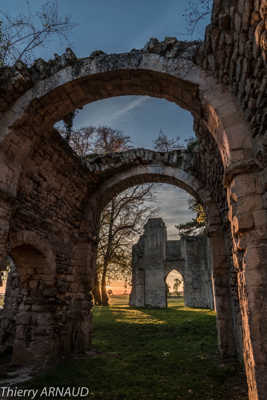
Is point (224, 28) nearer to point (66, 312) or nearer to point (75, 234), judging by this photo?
point (75, 234)

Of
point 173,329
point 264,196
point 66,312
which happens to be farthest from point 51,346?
point 264,196

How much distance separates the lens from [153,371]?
4.52 meters

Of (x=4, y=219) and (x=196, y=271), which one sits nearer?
(x=4, y=219)

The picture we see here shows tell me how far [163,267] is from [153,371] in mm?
17674

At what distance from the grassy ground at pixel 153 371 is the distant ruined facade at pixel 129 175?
1.98 feet

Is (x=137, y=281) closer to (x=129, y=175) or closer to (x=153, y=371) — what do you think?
(x=129, y=175)

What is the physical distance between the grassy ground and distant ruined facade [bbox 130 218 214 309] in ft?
43.0

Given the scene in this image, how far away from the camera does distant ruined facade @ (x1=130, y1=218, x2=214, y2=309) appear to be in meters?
20.0

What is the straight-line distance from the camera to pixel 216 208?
21.1 ft

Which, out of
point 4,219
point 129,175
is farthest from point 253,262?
point 129,175

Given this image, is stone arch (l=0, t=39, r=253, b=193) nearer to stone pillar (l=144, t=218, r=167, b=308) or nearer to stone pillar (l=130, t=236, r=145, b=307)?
stone pillar (l=130, t=236, r=145, b=307)

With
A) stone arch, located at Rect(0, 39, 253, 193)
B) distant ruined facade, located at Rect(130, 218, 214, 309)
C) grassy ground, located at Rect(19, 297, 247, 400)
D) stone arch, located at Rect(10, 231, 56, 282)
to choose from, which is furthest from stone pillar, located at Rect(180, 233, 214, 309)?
stone arch, located at Rect(0, 39, 253, 193)

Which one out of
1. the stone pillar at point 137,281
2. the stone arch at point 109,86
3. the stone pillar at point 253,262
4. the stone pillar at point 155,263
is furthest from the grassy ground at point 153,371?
the stone pillar at point 137,281

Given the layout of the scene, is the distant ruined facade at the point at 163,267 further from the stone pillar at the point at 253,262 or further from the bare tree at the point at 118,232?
the stone pillar at the point at 253,262
